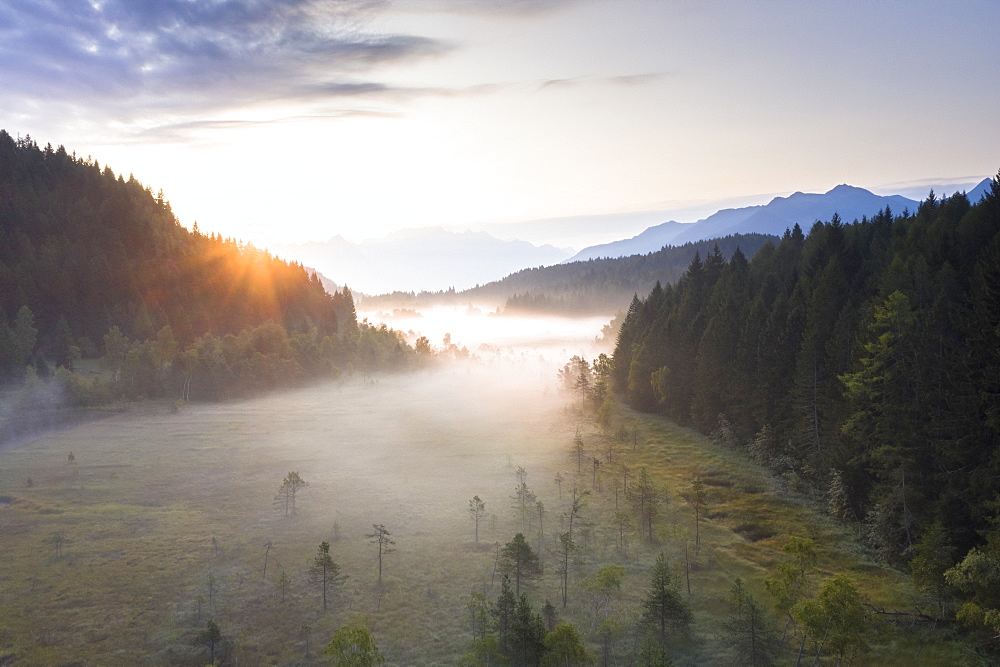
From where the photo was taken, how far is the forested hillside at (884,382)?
38375 millimetres

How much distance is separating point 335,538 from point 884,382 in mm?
59065

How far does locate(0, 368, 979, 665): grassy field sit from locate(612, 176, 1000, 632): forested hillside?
199 inches

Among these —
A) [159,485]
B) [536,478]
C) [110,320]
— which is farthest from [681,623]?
[110,320]

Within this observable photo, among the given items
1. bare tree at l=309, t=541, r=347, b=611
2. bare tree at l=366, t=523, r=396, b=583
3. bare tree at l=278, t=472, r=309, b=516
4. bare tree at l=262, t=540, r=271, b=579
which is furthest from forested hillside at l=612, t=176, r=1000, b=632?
bare tree at l=278, t=472, r=309, b=516

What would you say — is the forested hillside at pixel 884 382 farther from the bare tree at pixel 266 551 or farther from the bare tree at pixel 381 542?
the bare tree at pixel 266 551

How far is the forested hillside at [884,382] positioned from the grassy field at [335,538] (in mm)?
5065

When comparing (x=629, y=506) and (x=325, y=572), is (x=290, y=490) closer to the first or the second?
(x=325, y=572)

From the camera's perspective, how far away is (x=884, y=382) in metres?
50.2

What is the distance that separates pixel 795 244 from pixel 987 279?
328 feet

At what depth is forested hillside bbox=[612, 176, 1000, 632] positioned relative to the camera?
126 feet

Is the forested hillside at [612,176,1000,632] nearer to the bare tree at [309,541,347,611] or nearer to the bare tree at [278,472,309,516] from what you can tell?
the bare tree at [309,541,347,611]

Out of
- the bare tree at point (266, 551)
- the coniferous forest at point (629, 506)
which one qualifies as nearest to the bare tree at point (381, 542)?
the coniferous forest at point (629, 506)

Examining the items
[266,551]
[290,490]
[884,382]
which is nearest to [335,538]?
[266,551]

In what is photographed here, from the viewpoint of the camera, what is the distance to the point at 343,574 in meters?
50.8
